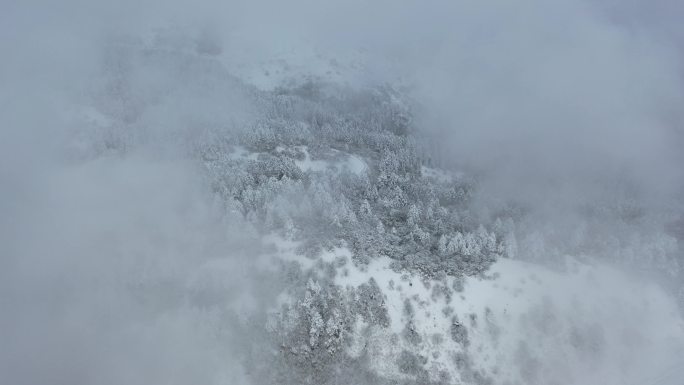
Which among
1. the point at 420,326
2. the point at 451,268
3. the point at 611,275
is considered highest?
the point at 611,275

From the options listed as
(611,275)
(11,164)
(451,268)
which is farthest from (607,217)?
(11,164)

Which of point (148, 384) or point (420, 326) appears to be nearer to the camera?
point (148, 384)

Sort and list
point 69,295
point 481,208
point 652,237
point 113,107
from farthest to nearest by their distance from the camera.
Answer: point 113,107
point 481,208
point 652,237
point 69,295

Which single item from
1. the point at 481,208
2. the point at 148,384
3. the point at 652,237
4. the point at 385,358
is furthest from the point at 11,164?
the point at 652,237

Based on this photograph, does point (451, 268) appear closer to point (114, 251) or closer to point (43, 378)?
point (114, 251)

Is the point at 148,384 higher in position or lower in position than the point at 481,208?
lower

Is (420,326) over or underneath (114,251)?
over

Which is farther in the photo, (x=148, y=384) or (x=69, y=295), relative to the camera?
(x=69, y=295)

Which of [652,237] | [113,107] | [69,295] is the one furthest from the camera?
[113,107]

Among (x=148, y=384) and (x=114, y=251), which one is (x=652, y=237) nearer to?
(x=148, y=384)
